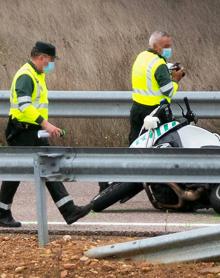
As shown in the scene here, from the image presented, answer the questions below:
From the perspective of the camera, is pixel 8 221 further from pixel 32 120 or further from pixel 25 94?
pixel 25 94

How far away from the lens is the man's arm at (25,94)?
29.8 ft

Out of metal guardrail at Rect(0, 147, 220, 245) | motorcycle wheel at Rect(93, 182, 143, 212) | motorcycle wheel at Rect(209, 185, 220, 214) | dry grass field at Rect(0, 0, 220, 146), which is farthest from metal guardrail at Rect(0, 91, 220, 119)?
metal guardrail at Rect(0, 147, 220, 245)

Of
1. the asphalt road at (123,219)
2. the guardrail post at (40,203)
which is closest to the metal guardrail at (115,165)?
the guardrail post at (40,203)

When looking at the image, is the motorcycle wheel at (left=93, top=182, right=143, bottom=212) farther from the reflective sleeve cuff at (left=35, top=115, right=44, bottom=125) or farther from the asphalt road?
the reflective sleeve cuff at (left=35, top=115, right=44, bottom=125)

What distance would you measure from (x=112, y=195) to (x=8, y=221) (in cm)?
119

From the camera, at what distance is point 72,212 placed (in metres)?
9.00

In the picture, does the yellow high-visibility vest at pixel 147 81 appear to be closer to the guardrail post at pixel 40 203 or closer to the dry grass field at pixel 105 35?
the guardrail post at pixel 40 203

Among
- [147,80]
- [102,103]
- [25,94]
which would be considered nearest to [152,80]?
[147,80]

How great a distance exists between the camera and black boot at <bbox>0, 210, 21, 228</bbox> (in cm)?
909

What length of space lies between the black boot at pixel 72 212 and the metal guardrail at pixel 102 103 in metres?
4.05

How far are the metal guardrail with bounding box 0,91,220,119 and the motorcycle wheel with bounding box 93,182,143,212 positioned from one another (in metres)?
3.00

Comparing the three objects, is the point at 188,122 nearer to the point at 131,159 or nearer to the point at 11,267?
the point at 131,159

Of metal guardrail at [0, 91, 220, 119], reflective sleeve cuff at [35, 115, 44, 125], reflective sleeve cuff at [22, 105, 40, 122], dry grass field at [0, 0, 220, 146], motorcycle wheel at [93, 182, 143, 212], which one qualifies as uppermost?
dry grass field at [0, 0, 220, 146]

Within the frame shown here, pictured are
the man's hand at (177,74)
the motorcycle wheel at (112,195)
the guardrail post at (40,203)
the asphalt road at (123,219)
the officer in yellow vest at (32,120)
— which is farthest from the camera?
the man's hand at (177,74)
